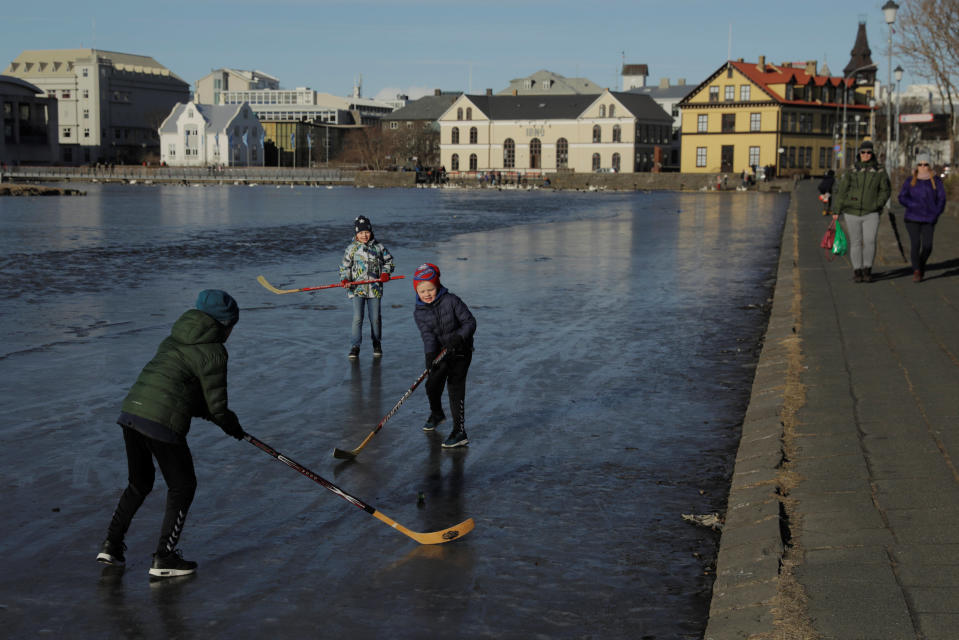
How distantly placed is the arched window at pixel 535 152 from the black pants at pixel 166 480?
4193 inches

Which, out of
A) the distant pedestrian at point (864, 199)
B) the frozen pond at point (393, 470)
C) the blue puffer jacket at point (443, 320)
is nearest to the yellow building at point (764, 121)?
the frozen pond at point (393, 470)

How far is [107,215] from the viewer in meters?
43.4

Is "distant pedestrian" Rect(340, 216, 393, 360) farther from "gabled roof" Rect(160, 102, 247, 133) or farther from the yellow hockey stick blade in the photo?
"gabled roof" Rect(160, 102, 247, 133)

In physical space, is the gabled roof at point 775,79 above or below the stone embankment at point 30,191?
above

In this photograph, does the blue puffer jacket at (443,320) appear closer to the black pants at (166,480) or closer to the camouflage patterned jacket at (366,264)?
the black pants at (166,480)

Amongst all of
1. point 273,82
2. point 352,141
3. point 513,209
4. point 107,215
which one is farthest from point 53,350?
point 273,82

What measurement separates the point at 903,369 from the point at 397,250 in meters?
18.0

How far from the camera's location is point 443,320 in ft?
23.9

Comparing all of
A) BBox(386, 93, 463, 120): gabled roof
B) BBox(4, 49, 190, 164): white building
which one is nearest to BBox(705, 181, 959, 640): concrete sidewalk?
BBox(386, 93, 463, 120): gabled roof

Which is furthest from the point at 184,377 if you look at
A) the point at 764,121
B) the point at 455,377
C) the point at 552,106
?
the point at 552,106

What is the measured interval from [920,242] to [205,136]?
12281cm

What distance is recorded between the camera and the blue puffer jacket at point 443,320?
727cm

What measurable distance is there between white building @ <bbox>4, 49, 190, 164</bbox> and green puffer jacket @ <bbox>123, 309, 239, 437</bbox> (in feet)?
470

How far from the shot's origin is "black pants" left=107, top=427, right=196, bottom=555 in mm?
4945
